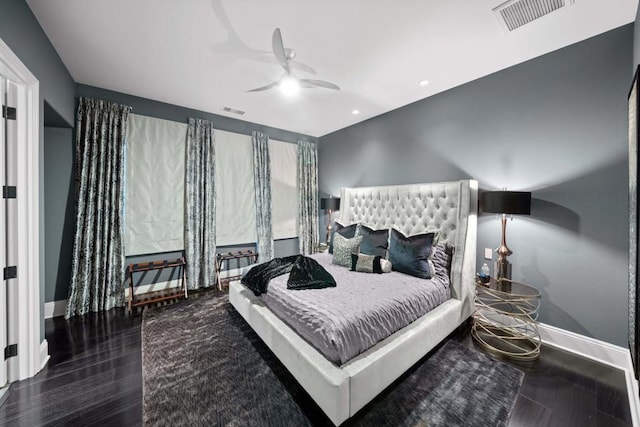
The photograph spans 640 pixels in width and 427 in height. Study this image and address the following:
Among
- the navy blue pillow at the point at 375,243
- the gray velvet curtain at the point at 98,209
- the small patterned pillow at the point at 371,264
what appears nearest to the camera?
the small patterned pillow at the point at 371,264

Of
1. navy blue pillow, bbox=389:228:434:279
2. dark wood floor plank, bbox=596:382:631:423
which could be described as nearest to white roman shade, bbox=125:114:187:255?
navy blue pillow, bbox=389:228:434:279

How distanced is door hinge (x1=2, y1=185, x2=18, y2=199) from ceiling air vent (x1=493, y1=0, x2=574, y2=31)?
4.00 metres

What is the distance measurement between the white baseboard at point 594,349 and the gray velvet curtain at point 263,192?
406 cm

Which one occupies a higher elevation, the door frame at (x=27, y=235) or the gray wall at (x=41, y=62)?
the gray wall at (x=41, y=62)

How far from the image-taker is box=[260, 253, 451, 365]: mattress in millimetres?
1684

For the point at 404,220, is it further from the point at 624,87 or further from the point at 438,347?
the point at 624,87

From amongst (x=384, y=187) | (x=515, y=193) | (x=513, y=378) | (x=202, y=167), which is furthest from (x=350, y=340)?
(x=202, y=167)

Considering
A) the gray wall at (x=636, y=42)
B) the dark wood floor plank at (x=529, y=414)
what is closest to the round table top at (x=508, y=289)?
the dark wood floor plank at (x=529, y=414)

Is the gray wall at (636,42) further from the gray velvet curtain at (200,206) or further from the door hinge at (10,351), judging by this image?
the door hinge at (10,351)

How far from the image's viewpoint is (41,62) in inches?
82.4

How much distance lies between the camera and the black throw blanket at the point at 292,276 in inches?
95.0

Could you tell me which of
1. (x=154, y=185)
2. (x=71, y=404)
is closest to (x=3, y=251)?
(x=71, y=404)

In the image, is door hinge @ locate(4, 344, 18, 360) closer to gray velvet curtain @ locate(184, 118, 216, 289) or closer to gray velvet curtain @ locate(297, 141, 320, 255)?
gray velvet curtain @ locate(184, 118, 216, 289)

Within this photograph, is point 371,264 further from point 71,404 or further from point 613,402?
point 71,404
